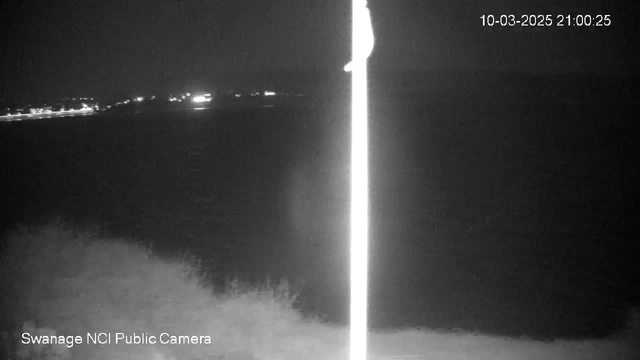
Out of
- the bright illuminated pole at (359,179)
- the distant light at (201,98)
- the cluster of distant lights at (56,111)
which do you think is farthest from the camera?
the distant light at (201,98)

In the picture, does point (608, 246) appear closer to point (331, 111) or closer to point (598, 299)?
point (598, 299)

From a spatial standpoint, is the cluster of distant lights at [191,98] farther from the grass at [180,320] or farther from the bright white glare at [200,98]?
the grass at [180,320]

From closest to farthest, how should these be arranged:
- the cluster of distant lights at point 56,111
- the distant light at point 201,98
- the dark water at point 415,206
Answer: the dark water at point 415,206
the cluster of distant lights at point 56,111
the distant light at point 201,98

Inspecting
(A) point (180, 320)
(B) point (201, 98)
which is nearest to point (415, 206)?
(B) point (201, 98)

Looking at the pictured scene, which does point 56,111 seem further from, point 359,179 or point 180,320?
point 359,179

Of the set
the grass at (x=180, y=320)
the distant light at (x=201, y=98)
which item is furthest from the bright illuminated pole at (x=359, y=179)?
the distant light at (x=201, y=98)

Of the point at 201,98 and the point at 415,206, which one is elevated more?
the point at 201,98

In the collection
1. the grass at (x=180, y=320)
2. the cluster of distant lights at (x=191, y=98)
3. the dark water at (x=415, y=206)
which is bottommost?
the grass at (x=180, y=320)
